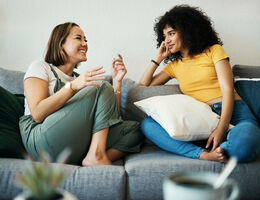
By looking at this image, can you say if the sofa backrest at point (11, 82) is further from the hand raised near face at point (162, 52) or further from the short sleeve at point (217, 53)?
the short sleeve at point (217, 53)

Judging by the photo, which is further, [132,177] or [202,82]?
[202,82]

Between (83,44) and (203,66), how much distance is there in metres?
0.77

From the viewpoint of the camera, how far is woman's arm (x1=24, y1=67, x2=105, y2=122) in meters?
1.32

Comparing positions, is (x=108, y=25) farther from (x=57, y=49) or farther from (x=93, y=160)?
(x=93, y=160)

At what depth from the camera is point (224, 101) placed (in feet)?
5.14

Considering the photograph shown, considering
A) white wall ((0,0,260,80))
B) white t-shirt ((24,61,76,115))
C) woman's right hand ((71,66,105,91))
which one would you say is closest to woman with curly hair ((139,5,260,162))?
white wall ((0,0,260,80))

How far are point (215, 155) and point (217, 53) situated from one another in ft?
2.30

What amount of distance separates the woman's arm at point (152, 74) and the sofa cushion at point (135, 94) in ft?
0.41

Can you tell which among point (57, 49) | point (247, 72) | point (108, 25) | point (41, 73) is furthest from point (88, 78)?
point (247, 72)

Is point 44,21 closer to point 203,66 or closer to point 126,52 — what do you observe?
point 126,52

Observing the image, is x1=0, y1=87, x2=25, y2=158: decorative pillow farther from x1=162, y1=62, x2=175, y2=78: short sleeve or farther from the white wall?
x1=162, y1=62, x2=175, y2=78: short sleeve

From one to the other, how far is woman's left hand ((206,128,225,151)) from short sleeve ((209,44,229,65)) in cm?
48

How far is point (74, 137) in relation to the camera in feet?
4.21

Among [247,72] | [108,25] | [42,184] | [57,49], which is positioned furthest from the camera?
[108,25]
